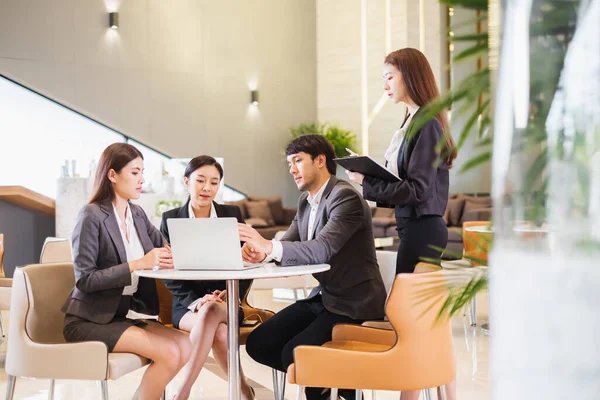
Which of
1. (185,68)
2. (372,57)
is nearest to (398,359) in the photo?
(185,68)

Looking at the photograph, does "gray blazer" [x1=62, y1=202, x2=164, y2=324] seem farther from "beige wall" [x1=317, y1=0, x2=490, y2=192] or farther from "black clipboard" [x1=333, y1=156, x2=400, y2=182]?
"beige wall" [x1=317, y1=0, x2=490, y2=192]

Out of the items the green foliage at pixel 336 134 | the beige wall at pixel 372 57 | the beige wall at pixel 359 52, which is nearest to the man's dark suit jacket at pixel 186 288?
the green foliage at pixel 336 134

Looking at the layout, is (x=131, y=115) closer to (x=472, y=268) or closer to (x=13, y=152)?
(x=13, y=152)

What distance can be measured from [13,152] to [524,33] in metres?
10.1

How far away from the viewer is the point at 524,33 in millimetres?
733

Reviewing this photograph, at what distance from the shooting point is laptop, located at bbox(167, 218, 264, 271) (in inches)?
A: 108

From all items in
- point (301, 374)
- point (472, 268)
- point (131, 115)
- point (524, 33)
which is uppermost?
point (131, 115)

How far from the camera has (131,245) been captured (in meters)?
3.32

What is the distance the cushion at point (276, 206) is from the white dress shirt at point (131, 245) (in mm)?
9368

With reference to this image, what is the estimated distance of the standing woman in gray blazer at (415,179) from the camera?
3090 millimetres

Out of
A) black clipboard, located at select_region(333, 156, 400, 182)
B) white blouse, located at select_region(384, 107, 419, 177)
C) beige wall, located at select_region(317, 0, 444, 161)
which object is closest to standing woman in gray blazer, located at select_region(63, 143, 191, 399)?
black clipboard, located at select_region(333, 156, 400, 182)

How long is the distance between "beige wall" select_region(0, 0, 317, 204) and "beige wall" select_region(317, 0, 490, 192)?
1.10 feet

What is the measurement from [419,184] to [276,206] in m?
9.75

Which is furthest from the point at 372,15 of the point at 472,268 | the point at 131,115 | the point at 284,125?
the point at 472,268
